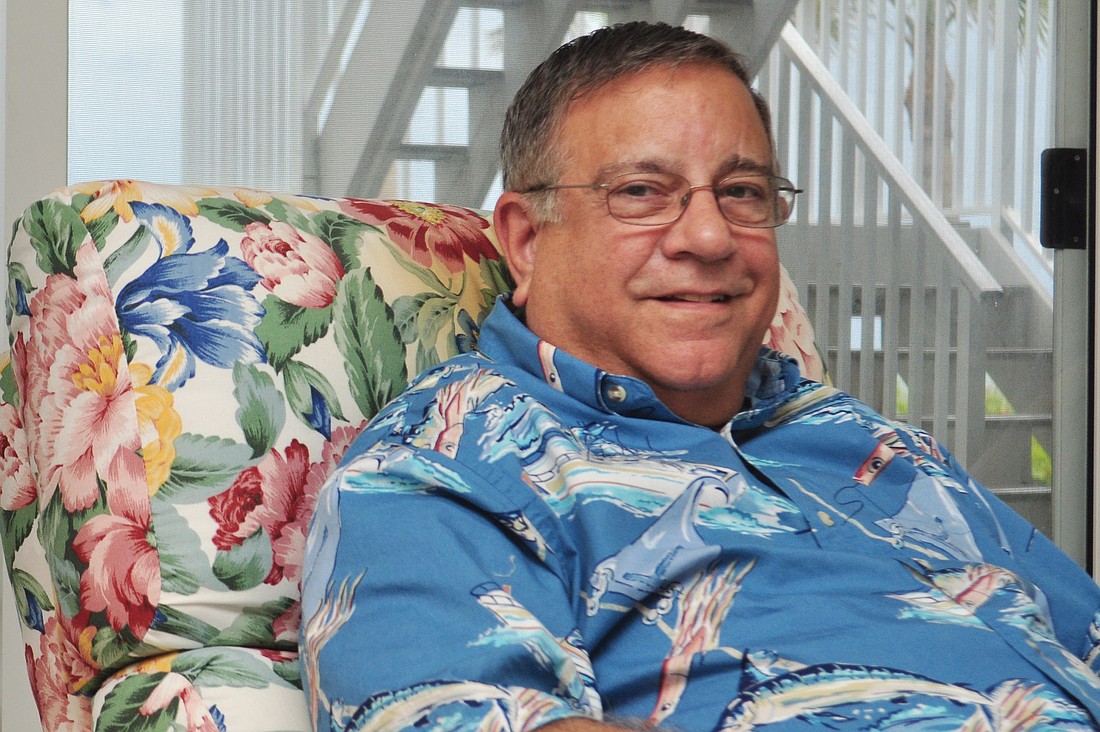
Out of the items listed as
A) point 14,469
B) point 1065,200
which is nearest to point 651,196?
point 14,469

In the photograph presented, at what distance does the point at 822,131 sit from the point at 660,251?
133cm

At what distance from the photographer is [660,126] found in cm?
112

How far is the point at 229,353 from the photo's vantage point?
3.52 feet

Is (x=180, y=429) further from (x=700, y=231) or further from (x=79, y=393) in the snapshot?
(x=700, y=231)

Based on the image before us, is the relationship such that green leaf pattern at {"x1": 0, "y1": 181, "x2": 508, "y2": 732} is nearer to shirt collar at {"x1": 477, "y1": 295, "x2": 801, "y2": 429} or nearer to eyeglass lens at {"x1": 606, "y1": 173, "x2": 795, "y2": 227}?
shirt collar at {"x1": 477, "y1": 295, "x2": 801, "y2": 429}

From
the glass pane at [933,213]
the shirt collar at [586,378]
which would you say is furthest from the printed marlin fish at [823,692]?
the glass pane at [933,213]

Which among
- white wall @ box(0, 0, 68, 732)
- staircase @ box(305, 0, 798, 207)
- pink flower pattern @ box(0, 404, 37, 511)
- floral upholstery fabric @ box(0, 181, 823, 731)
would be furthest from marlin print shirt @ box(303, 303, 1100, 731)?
white wall @ box(0, 0, 68, 732)

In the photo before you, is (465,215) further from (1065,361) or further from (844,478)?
(1065,361)

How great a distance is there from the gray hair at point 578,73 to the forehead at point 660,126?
1 centimetres

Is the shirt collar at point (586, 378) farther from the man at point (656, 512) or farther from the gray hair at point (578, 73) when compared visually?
the gray hair at point (578, 73)

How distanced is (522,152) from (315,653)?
619mm

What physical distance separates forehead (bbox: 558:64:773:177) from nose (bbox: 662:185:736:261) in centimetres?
3

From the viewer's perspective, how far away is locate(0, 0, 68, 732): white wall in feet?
6.18

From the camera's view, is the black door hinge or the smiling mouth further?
the black door hinge
